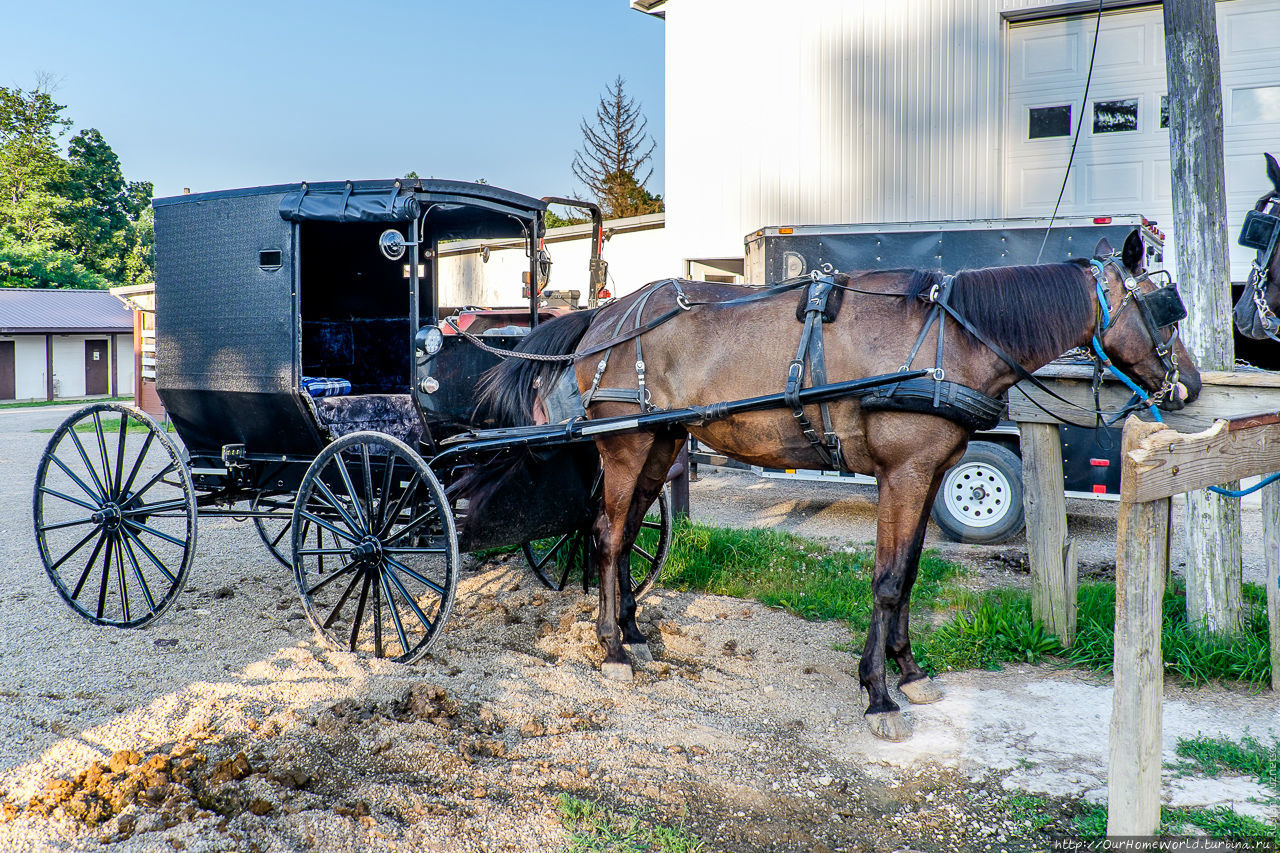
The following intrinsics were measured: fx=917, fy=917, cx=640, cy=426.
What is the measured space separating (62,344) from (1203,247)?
1322 inches

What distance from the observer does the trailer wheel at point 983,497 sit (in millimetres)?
7383

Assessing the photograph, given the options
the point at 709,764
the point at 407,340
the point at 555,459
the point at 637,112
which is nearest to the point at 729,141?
the point at 407,340

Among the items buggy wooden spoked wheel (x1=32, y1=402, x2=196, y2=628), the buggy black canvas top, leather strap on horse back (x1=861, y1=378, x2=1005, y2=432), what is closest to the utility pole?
leather strap on horse back (x1=861, y1=378, x2=1005, y2=432)

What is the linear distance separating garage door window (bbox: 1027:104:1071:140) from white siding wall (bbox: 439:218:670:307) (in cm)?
564

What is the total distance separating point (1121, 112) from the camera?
423 inches

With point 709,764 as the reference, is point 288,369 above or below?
above

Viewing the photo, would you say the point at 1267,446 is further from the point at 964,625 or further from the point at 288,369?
the point at 288,369

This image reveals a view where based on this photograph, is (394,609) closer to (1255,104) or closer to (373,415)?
(373,415)

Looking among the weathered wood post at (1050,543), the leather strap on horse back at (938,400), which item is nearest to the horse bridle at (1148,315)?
the leather strap on horse back at (938,400)

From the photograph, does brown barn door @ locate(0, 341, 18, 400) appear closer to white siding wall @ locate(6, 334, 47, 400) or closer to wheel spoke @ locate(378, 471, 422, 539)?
white siding wall @ locate(6, 334, 47, 400)

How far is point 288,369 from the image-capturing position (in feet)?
15.6

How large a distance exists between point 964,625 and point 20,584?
6204 mm

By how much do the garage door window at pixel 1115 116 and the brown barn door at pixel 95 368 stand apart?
3113 cm

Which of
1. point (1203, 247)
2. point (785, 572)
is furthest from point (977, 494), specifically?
point (1203, 247)
